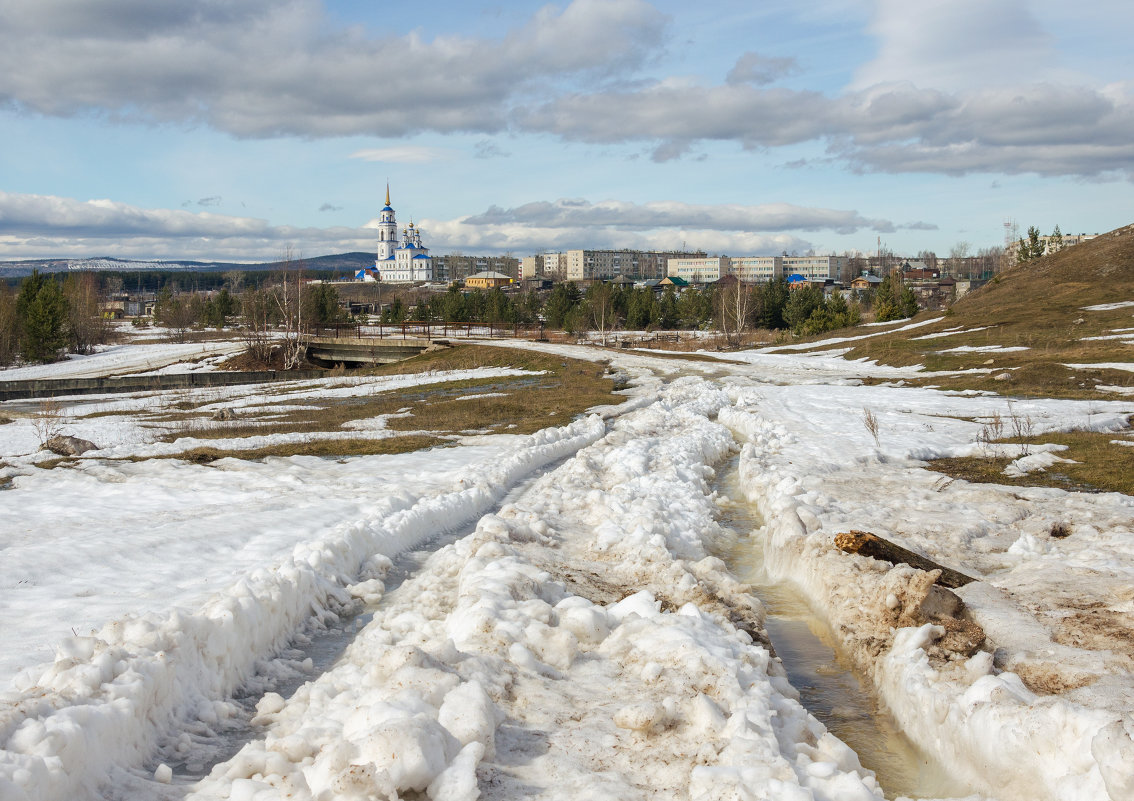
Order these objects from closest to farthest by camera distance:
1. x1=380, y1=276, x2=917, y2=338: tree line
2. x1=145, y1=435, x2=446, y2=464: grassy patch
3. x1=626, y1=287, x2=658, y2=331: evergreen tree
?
x1=145, y1=435, x2=446, y2=464: grassy patch
x1=380, y1=276, x2=917, y2=338: tree line
x1=626, y1=287, x2=658, y2=331: evergreen tree

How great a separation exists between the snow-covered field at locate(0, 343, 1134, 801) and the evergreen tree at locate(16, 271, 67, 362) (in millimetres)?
63717

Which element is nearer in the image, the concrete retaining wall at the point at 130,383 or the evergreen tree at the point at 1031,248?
the concrete retaining wall at the point at 130,383

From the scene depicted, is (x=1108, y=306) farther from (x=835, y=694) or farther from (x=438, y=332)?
(x=438, y=332)

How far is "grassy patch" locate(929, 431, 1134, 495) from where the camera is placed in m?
11.6

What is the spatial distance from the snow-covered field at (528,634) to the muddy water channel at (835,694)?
0.16 metres

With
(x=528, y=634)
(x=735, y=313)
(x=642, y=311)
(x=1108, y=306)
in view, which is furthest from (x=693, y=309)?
(x=528, y=634)

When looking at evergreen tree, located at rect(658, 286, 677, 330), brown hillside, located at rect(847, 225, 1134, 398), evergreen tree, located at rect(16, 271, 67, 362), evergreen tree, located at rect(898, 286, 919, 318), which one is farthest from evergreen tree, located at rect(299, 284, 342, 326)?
brown hillside, located at rect(847, 225, 1134, 398)

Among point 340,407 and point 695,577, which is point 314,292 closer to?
point 340,407

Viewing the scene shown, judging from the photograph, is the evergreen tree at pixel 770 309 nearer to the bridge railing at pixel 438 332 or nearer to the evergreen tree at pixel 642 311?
the evergreen tree at pixel 642 311

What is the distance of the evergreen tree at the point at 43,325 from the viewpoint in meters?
66.2

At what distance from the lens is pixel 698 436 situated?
1744 centimetres

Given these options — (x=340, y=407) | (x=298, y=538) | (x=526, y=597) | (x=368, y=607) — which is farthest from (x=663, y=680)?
(x=340, y=407)

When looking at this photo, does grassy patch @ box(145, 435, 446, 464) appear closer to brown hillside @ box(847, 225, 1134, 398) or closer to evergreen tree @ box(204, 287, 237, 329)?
brown hillside @ box(847, 225, 1134, 398)

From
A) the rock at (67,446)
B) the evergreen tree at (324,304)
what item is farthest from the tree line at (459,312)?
the rock at (67,446)
